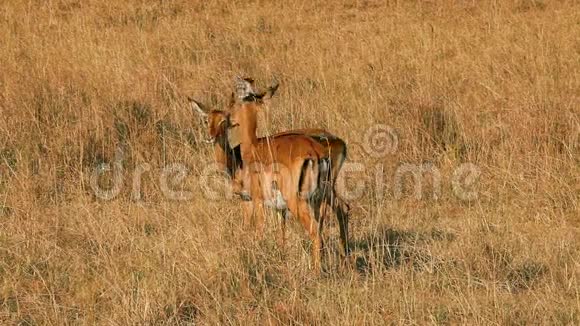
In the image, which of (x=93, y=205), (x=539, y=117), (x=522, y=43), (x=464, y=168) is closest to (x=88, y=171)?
(x=93, y=205)

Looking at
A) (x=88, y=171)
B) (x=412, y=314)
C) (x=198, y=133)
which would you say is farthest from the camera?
(x=198, y=133)

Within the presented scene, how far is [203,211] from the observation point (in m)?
5.69

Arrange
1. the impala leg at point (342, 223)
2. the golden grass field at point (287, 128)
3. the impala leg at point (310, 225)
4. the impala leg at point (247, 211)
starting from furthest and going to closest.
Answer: the impala leg at point (247, 211) → the impala leg at point (342, 223) → the impala leg at point (310, 225) → the golden grass field at point (287, 128)

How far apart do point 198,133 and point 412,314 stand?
158 inches

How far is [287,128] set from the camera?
25.5 feet

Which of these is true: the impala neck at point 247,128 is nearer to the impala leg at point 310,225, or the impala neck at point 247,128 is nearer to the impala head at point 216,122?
the impala head at point 216,122

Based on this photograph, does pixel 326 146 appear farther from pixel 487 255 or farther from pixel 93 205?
pixel 93 205

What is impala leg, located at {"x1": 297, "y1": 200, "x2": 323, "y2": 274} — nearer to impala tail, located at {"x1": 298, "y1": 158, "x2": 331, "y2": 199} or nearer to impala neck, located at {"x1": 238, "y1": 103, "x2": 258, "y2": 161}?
impala tail, located at {"x1": 298, "y1": 158, "x2": 331, "y2": 199}

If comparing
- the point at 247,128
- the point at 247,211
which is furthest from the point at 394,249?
the point at 247,128

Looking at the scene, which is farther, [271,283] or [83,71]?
[83,71]

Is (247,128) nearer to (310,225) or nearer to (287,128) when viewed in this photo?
(310,225)

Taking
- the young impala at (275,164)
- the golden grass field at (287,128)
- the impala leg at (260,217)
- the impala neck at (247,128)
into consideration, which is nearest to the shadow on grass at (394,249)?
the golden grass field at (287,128)

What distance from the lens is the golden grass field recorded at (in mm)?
4469

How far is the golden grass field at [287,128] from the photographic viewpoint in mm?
4469
